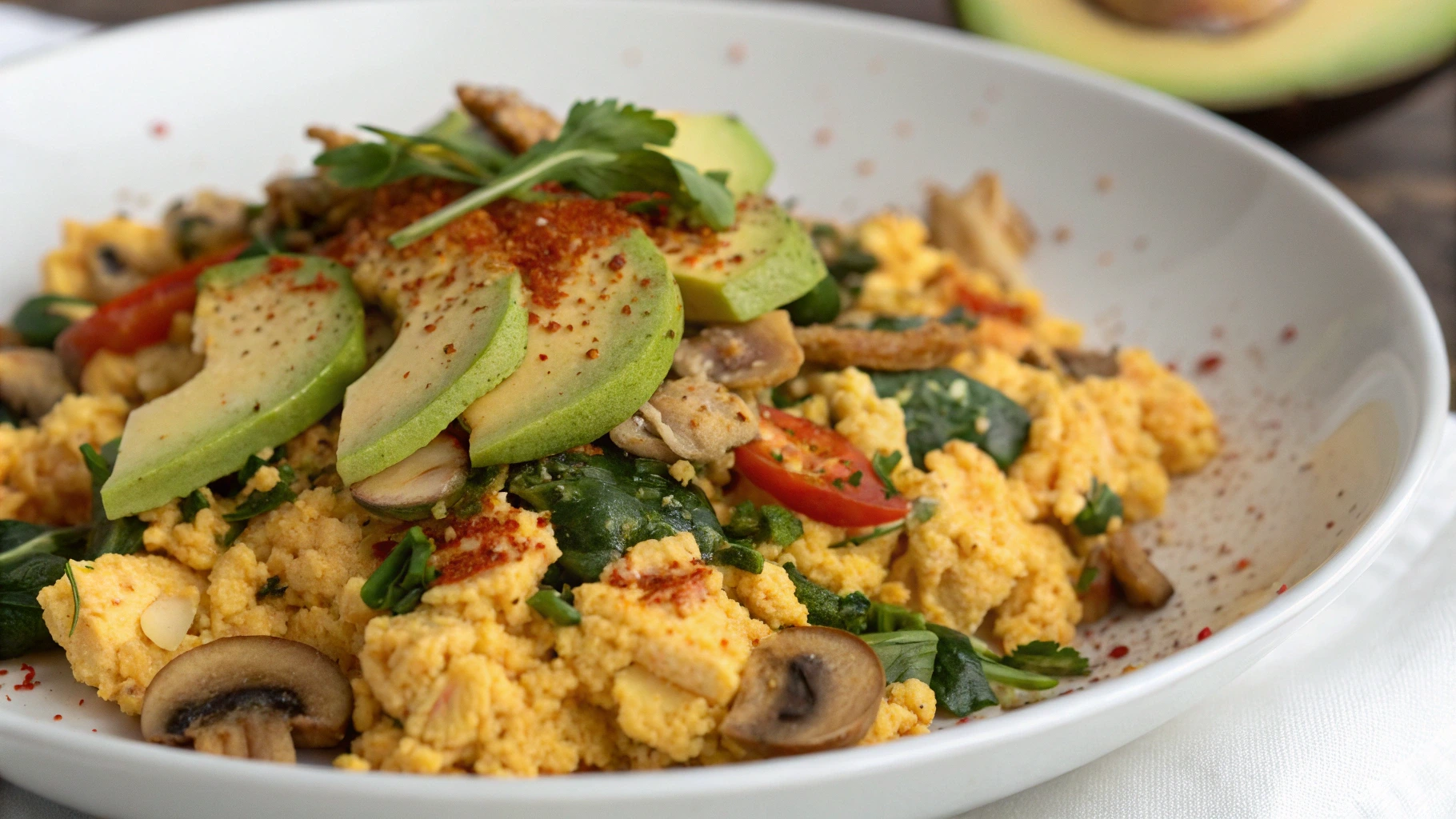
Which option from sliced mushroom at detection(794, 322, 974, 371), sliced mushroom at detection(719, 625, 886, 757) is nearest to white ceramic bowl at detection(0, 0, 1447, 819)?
sliced mushroom at detection(719, 625, 886, 757)

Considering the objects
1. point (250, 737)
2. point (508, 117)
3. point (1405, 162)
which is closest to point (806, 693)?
point (250, 737)

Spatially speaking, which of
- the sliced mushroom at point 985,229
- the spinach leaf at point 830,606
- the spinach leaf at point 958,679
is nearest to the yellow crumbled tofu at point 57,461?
the spinach leaf at point 830,606

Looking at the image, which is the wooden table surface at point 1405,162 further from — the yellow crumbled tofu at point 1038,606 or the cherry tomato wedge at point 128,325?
the cherry tomato wedge at point 128,325

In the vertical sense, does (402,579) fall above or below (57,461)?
above

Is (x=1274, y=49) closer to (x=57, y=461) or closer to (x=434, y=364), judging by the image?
(x=434, y=364)

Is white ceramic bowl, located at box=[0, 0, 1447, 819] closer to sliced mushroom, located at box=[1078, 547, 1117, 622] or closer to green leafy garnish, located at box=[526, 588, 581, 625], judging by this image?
sliced mushroom, located at box=[1078, 547, 1117, 622]
